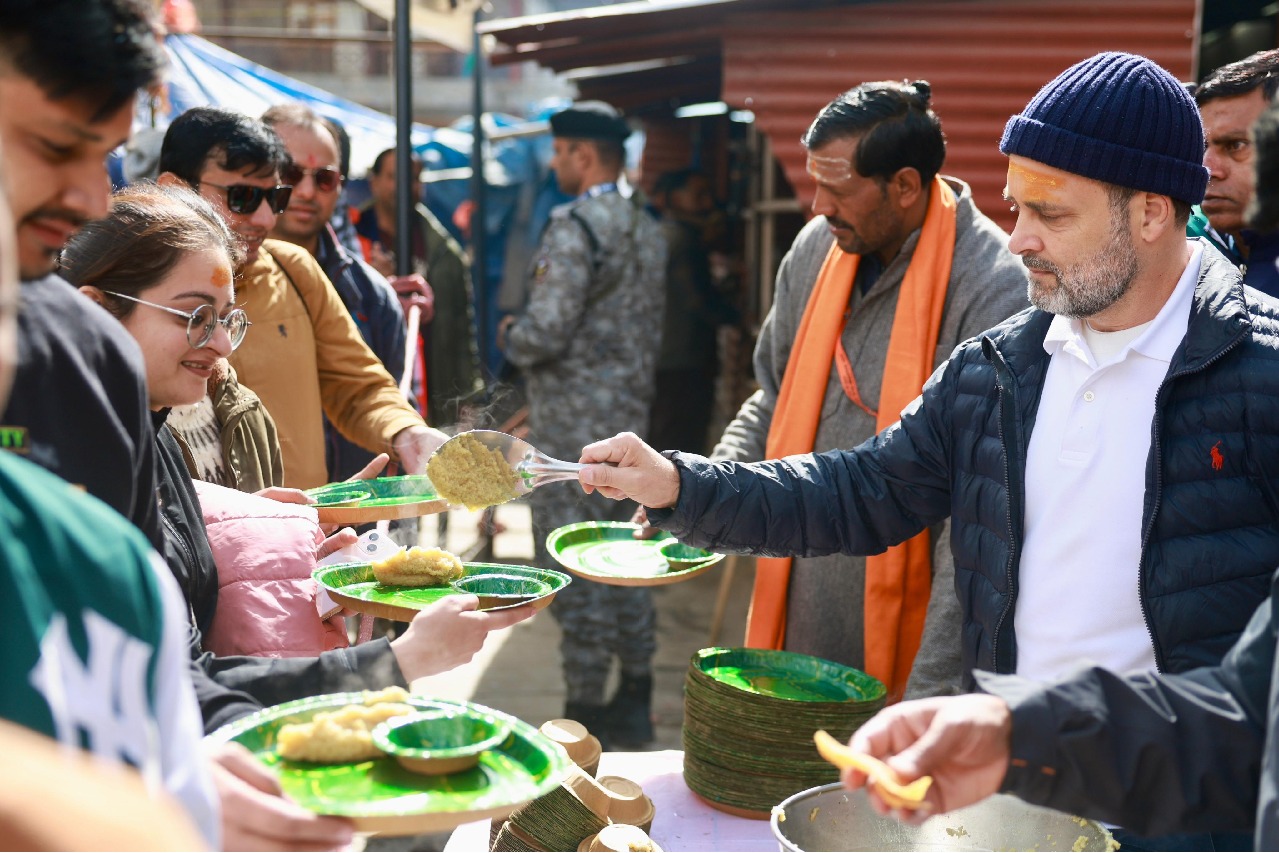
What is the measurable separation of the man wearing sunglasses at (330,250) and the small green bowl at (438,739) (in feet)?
9.91

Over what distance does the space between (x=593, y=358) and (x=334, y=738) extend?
14.6ft

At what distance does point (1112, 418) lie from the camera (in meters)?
2.22

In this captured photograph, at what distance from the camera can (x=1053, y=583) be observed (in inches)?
87.7

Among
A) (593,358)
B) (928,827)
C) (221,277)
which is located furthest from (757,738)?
(593,358)

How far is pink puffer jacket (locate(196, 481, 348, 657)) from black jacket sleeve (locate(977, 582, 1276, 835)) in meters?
1.50

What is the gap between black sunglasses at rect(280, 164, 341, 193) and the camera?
14.9 feet

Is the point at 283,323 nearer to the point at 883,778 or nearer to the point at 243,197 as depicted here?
the point at 243,197

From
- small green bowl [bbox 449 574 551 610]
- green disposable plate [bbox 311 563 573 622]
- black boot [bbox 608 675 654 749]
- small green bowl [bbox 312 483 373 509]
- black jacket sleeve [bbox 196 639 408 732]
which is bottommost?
black boot [bbox 608 675 654 749]

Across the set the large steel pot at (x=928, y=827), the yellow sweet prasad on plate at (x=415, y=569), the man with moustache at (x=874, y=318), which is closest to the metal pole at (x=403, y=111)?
the man with moustache at (x=874, y=318)

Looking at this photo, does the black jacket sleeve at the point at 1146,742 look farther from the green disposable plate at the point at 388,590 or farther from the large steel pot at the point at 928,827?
the green disposable plate at the point at 388,590

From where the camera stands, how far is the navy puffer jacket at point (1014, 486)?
2051mm

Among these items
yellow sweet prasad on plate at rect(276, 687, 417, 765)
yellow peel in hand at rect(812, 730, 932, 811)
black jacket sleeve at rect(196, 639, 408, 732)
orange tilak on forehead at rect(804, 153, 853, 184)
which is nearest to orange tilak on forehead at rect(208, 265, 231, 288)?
black jacket sleeve at rect(196, 639, 408, 732)

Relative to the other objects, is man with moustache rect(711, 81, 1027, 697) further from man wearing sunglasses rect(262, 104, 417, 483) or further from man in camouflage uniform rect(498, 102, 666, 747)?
man in camouflage uniform rect(498, 102, 666, 747)

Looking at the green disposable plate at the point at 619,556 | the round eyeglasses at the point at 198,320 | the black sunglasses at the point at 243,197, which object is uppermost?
the black sunglasses at the point at 243,197
